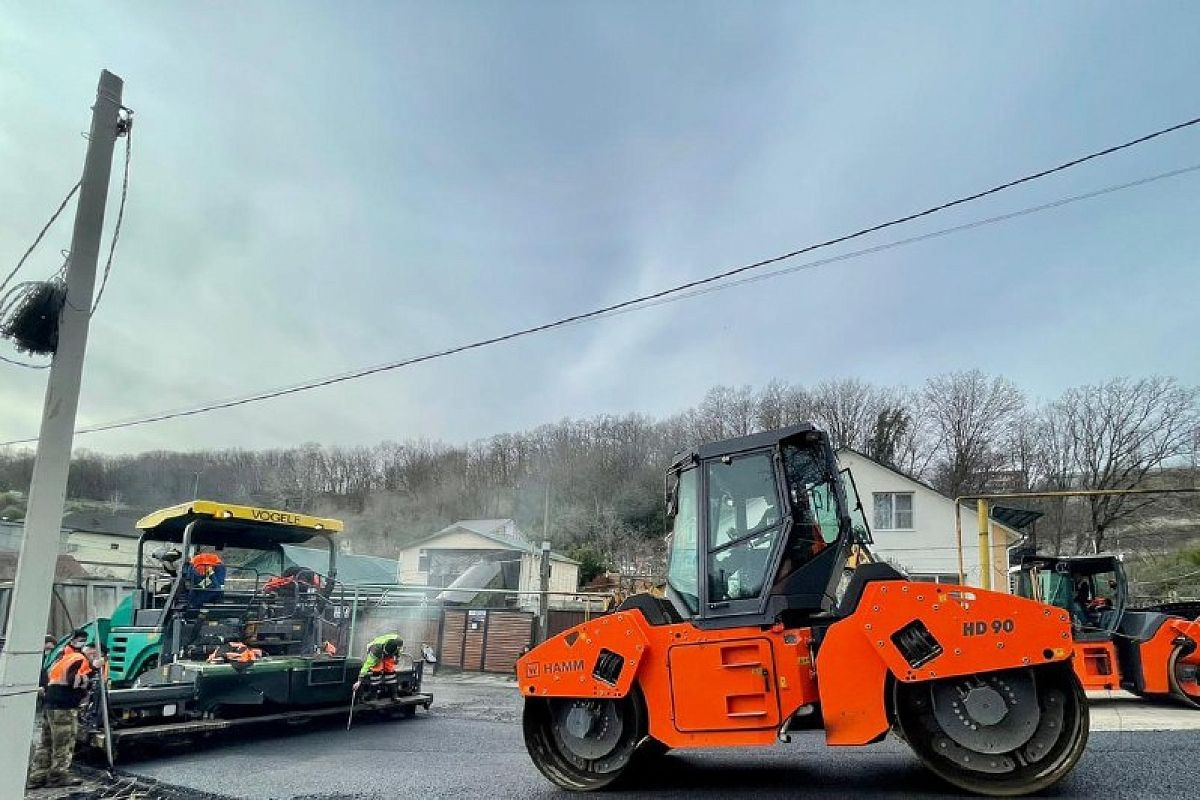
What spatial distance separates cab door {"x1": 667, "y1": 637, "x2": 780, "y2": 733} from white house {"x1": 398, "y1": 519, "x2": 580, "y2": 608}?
27.3 meters

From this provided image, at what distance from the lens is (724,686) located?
506cm

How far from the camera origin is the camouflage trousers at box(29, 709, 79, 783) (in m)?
6.31

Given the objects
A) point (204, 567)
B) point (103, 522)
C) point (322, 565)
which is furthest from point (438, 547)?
point (204, 567)

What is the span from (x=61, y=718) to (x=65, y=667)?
0.42 metres

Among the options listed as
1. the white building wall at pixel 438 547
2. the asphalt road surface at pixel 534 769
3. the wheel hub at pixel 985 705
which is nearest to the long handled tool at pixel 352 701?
the asphalt road surface at pixel 534 769

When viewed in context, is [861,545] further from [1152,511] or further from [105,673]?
[1152,511]

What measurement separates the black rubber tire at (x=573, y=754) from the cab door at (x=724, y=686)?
1.17 ft

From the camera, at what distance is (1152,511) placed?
42625 mm

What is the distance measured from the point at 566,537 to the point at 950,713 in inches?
1628

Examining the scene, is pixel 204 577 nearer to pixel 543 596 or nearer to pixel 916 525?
pixel 543 596

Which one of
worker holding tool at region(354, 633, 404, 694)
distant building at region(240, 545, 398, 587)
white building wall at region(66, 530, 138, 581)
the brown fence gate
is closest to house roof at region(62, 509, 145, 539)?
white building wall at region(66, 530, 138, 581)

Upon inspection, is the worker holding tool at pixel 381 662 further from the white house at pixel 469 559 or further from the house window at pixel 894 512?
the house window at pixel 894 512

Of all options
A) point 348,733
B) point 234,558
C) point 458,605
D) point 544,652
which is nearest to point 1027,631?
point 544,652

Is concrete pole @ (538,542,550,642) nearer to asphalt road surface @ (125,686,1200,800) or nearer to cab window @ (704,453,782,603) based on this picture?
asphalt road surface @ (125,686,1200,800)
